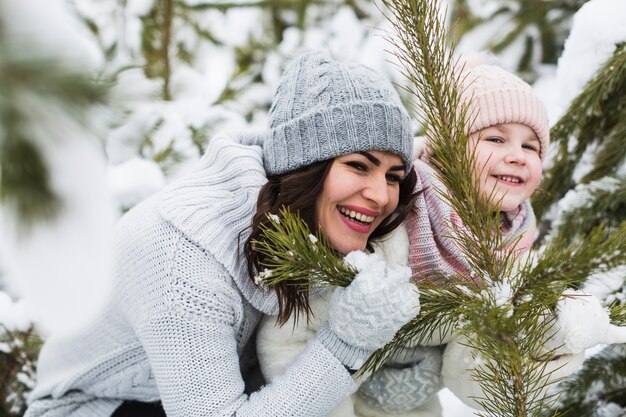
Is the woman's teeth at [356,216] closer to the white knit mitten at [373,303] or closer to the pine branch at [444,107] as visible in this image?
the white knit mitten at [373,303]

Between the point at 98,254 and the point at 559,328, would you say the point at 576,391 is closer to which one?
the point at 559,328

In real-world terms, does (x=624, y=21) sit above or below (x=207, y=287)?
above

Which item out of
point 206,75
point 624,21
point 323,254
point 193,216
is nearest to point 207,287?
point 193,216

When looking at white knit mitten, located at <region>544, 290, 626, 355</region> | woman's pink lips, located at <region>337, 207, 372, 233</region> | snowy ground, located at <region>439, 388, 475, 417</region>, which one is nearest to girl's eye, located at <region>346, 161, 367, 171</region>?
woman's pink lips, located at <region>337, 207, 372, 233</region>

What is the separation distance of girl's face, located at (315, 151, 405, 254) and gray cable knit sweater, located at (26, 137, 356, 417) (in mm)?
170

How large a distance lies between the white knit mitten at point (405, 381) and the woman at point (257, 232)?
216 millimetres

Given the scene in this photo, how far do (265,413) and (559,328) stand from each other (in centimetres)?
59

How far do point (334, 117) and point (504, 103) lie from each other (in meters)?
0.38

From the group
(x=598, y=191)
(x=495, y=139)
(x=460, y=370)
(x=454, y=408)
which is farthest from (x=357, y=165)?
(x=454, y=408)

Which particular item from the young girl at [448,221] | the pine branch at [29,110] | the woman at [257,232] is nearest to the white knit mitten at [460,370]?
the young girl at [448,221]

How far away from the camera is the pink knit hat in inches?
50.1

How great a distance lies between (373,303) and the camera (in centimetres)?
98

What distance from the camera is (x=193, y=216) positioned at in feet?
4.09

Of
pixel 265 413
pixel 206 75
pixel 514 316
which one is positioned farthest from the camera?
pixel 206 75
